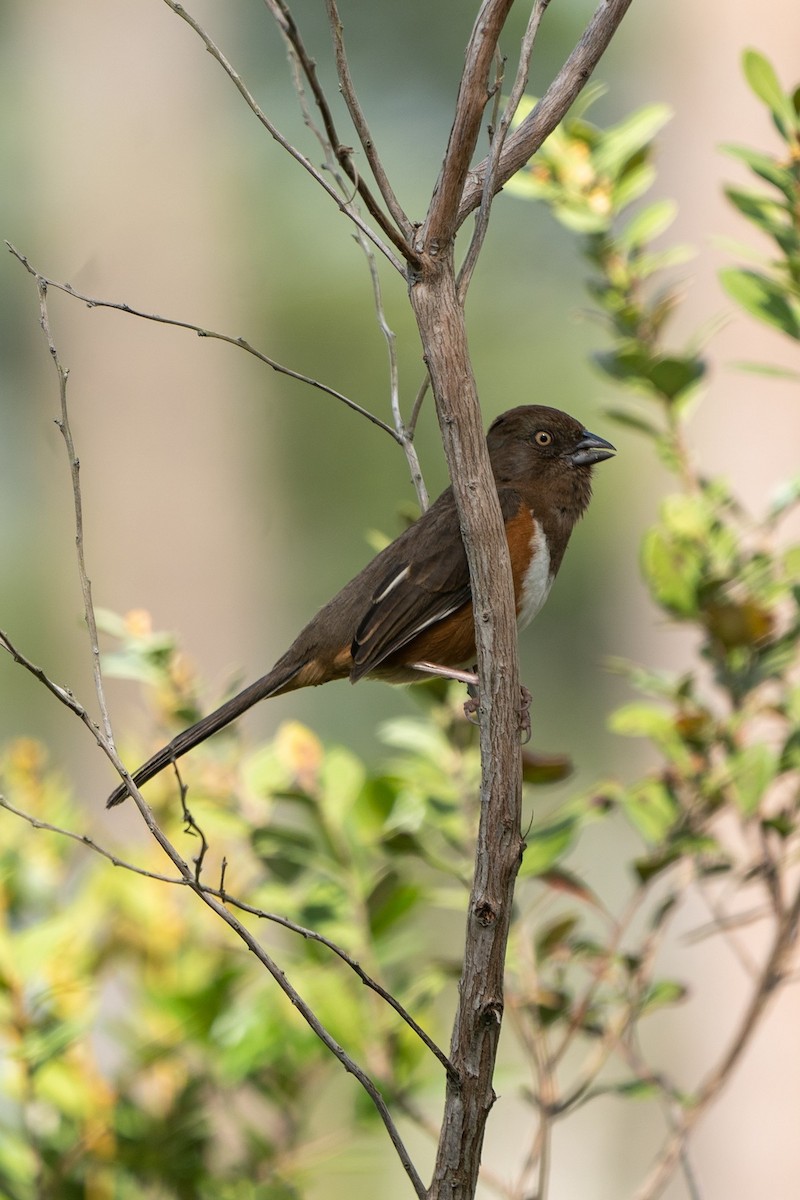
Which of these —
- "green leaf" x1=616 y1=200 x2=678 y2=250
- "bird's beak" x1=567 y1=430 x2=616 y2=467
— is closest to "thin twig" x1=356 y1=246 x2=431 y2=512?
"green leaf" x1=616 y1=200 x2=678 y2=250

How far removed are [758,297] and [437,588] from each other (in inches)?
36.3

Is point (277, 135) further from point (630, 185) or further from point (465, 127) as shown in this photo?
point (630, 185)

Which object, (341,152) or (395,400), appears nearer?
(341,152)

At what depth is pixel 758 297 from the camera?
2693 millimetres

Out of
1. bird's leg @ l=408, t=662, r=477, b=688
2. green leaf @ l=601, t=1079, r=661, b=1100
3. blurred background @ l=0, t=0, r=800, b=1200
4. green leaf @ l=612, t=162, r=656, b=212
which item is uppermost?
blurred background @ l=0, t=0, r=800, b=1200

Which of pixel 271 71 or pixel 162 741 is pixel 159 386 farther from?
pixel 162 741

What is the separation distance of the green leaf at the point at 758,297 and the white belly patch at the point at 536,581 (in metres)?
0.71

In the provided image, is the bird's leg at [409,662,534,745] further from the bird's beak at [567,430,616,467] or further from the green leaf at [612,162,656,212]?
the green leaf at [612,162,656,212]

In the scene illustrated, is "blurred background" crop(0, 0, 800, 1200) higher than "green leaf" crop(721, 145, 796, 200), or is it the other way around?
"blurred background" crop(0, 0, 800, 1200)

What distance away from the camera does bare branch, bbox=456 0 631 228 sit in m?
1.83

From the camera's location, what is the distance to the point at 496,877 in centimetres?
170

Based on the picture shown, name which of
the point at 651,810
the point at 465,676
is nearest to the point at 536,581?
the point at 465,676

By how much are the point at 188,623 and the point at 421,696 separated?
3657 millimetres

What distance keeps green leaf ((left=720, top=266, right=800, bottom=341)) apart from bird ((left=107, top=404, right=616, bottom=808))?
63cm
